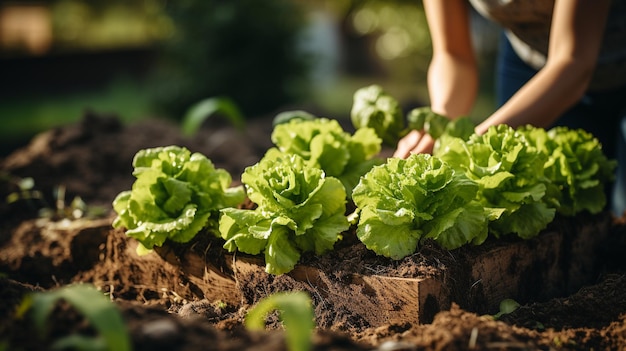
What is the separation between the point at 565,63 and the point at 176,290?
1.70 meters

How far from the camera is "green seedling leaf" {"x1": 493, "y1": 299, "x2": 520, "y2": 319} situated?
2396 mm

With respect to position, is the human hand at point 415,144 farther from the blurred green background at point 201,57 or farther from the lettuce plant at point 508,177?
the blurred green background at point 201,57

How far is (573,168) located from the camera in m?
2.89

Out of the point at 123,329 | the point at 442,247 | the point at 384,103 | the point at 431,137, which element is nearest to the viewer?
the point at 123,329

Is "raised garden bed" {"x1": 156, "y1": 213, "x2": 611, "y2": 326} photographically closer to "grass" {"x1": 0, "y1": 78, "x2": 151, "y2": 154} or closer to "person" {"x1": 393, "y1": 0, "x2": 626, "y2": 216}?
"person" {"x1": 393, "y1": 0, "x2": 626, "y2": 216}

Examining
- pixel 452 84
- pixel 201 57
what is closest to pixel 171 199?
pixel 452 84

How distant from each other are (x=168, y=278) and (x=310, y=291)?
64 centimetres

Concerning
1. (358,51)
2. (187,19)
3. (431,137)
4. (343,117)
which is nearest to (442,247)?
(431,137)

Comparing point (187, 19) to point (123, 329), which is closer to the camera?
point (123, 329)

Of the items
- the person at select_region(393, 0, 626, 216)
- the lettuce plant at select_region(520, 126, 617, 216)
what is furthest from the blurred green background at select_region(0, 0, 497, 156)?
the lettuce plant at select_region(520, 126, 617, 216)

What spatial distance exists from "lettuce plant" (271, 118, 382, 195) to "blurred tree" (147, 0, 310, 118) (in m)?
4.47

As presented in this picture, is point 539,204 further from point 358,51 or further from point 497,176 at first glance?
point 358,51

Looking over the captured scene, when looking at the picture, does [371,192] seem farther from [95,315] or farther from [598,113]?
[598,113]

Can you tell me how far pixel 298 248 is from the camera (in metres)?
2.46
